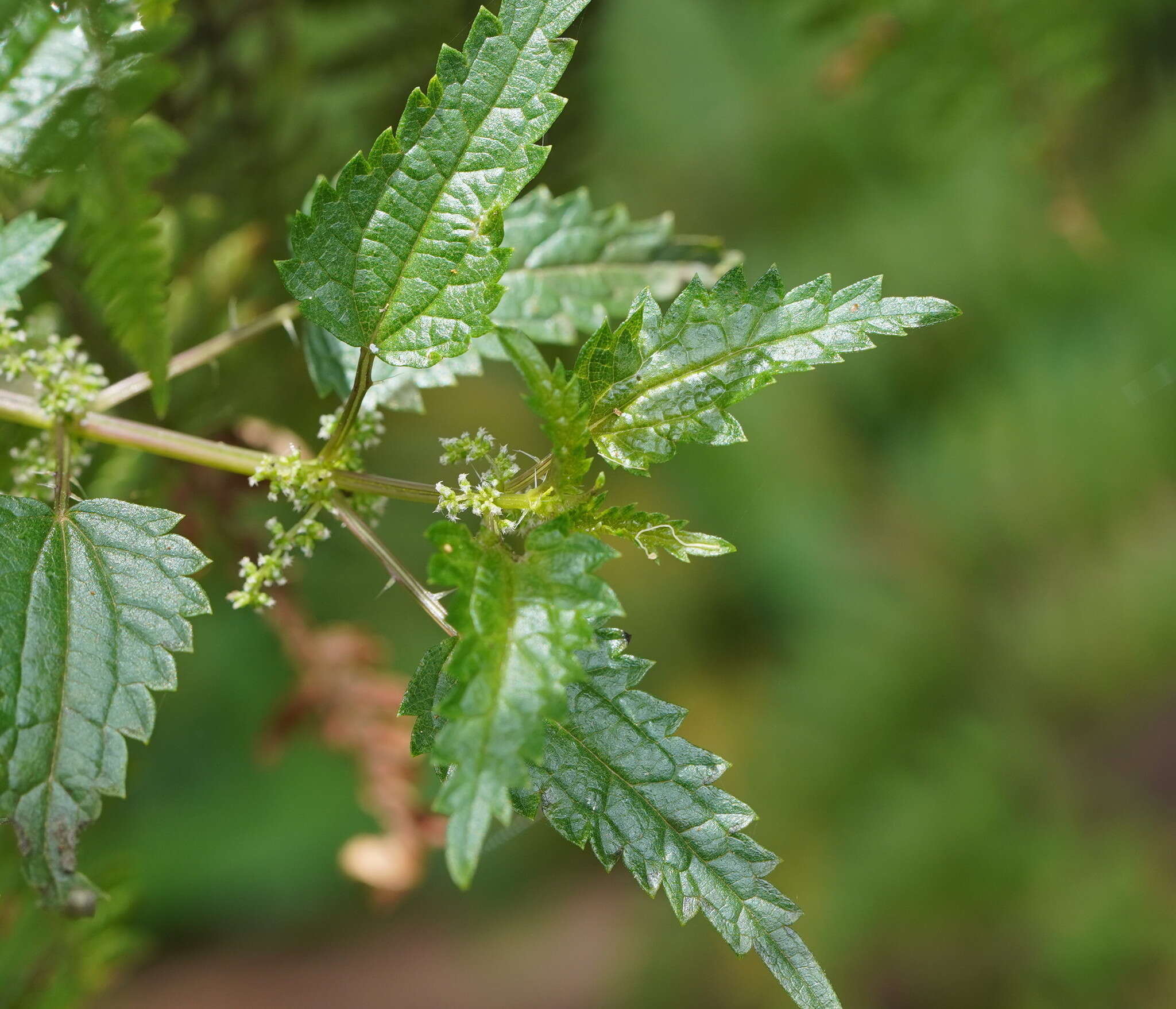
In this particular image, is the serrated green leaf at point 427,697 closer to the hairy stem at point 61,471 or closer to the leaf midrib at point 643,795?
the leaf midrib at point 643,795

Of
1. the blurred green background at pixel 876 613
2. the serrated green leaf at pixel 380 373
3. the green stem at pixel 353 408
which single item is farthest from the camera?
the blurred green background at pixel 876 613

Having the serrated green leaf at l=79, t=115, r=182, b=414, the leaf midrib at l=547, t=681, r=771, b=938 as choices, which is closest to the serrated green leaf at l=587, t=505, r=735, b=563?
the leaf midrib at l=547, t=681, r=771, b=938

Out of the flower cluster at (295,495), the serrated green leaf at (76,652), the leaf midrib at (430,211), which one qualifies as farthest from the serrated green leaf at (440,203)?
the serrated green leaf at (76,652)

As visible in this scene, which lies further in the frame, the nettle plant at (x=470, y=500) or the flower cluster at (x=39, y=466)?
the flower cluster at (x=39, y=466)

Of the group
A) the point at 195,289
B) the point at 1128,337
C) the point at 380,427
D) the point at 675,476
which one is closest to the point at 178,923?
the point at 675,476

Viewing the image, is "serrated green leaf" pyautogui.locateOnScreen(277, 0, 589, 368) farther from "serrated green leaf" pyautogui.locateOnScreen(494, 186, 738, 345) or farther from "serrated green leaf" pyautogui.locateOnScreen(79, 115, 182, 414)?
"serrated green leaf" pyautogui.locateOnScreen(494, 186, 738, 345)
